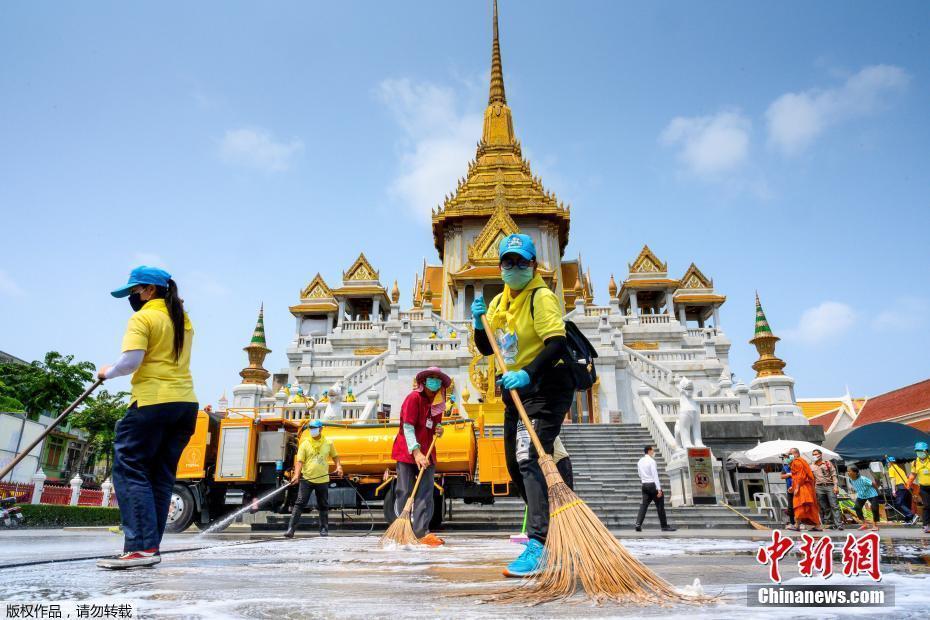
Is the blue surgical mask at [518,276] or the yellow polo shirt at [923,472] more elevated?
the blue surgical mask at [518,276]

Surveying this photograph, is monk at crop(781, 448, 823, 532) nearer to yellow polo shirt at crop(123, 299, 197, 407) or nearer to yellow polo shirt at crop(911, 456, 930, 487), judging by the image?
yellow polo shirt at crop(911, 456, 930, 487)

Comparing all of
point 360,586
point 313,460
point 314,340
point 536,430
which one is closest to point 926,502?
point 313,460

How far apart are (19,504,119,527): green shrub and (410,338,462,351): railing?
1010cm

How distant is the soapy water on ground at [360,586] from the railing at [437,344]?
16.8 meters

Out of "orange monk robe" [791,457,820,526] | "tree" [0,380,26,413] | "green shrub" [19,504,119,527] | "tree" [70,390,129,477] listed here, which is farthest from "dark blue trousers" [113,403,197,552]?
"tree" [70,390,129,477]

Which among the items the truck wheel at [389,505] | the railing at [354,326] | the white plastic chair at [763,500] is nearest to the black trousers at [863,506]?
the white plastic chair at [763,500]

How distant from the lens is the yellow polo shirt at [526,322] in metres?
3.46

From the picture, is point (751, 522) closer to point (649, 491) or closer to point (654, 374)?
point (649, 491)

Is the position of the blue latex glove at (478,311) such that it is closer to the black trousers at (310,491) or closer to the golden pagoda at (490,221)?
the black trousers at (310,491)

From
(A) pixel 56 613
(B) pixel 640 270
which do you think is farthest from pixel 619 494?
(B) pixel 640 270

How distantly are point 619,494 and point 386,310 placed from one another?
86.5ft

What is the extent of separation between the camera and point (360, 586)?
283cm

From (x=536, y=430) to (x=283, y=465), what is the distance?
24.4ft

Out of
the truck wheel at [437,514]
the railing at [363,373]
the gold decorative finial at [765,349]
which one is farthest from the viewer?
the gold decorative finial at [765,349]
